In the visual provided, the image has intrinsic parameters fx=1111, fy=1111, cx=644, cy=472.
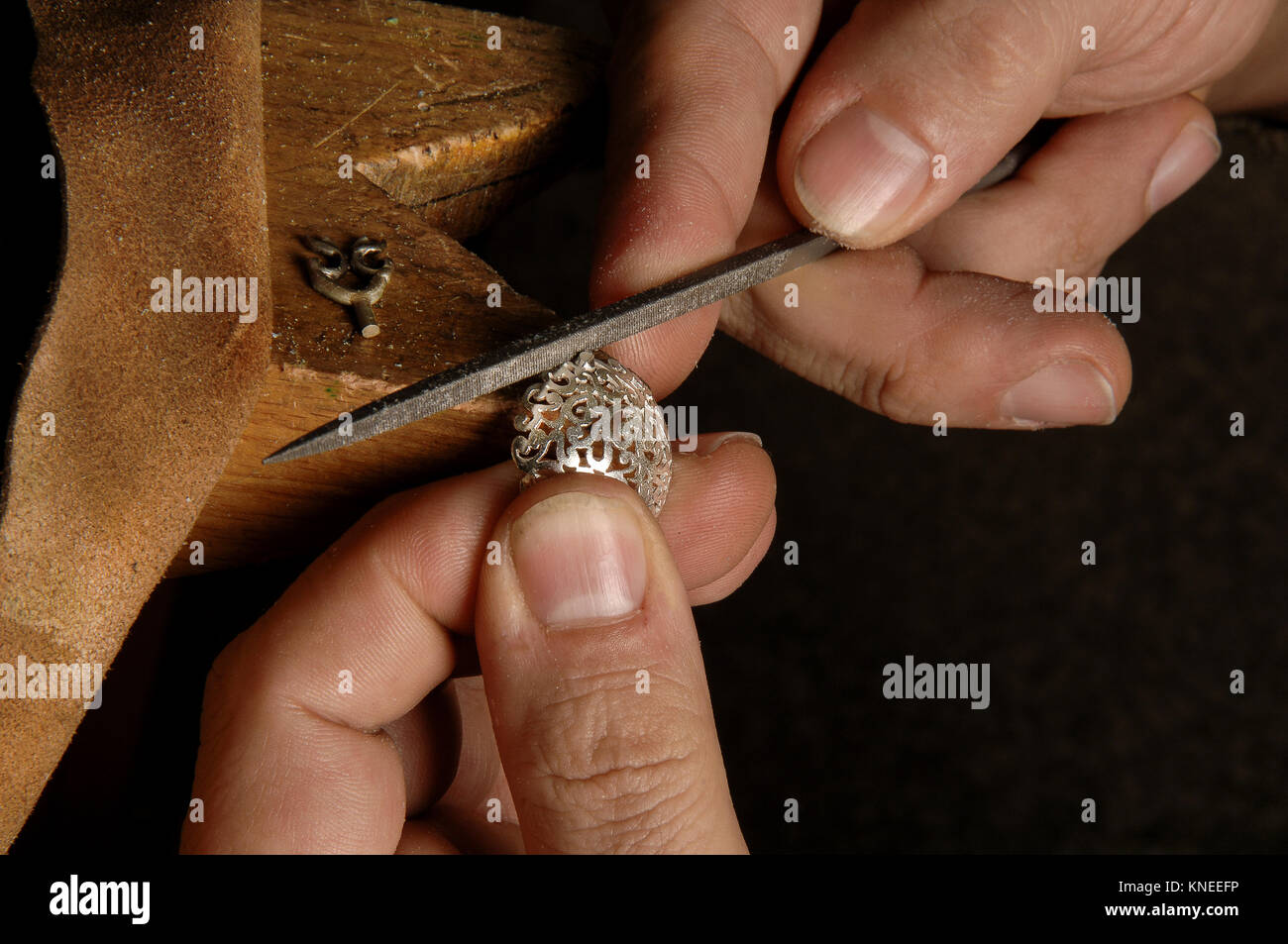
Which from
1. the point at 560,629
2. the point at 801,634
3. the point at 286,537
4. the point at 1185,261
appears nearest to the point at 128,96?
the point at 286,537

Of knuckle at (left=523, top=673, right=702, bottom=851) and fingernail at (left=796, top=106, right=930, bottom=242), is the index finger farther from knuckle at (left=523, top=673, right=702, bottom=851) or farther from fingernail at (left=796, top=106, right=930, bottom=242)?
knuckle at (left=523, top=673, right=702, bottom=851)

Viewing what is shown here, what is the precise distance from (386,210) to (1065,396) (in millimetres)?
900

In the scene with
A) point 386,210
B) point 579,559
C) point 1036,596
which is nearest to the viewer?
point 579,559

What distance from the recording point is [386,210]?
957 millimetres

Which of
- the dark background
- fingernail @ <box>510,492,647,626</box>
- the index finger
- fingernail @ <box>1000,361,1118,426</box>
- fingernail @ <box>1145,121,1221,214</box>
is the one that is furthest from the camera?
the dark background

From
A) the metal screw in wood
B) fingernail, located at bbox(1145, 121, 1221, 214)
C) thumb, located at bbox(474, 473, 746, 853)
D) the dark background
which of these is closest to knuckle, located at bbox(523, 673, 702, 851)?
thumb, located at bbox(474, 473, 746, 853)

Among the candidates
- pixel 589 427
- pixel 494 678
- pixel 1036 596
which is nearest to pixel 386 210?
pixel 589 427

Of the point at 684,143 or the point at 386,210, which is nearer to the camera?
the point at 386,210

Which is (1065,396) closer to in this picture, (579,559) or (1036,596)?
(579,559)

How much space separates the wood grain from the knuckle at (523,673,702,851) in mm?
227

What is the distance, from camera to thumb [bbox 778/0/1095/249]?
1.11 metres

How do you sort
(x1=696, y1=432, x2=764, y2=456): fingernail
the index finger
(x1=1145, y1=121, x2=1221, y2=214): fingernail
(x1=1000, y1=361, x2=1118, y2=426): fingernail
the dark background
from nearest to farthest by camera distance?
1. the index finger
2. (x1=696, y1=432, x2=764, y2=456): fingernail
3. (x1=1000, y1=361, x2=1118, y2=426): fingernail
4. (x1=1145, y1=121, x2=1221, y2=214): fingernail
5. the dark background

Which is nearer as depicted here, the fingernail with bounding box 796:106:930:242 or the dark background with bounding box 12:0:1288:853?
the fingernail with bounding box 796:106:930:242

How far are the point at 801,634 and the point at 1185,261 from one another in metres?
1.39
